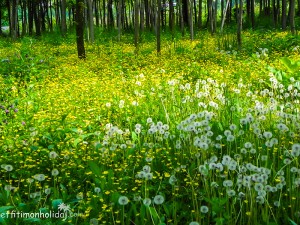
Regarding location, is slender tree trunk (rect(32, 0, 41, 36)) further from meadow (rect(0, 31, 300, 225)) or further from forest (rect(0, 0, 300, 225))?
meadow (rect(0, 31, 300, 225))

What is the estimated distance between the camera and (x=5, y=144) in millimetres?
4812

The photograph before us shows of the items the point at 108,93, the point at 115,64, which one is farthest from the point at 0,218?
the point at 115,64

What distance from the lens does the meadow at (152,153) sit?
3.10 metres

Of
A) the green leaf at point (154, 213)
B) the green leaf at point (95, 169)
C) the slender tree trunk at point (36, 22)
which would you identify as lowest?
the green leaf at point (154, 213)

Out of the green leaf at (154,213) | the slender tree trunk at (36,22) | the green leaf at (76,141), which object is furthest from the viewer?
the slender tree trunk at (36,22)

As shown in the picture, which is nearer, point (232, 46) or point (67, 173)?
point (67, 173)

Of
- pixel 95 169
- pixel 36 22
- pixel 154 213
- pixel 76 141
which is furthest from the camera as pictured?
pixel 36 22

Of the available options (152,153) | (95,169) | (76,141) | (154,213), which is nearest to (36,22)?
(76,141)

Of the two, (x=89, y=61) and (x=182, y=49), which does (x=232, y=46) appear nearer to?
(x=182, y=49)

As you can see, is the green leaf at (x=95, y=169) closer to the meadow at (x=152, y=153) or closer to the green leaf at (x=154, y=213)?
the meadow at (x=152, y=153)

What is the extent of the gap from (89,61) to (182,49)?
3436 mm

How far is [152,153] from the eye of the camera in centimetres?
438

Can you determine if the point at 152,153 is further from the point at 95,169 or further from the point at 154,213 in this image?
the point at 154,213

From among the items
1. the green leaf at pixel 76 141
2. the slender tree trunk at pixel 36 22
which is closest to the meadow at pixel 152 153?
the green leaf at pixel 76 141
